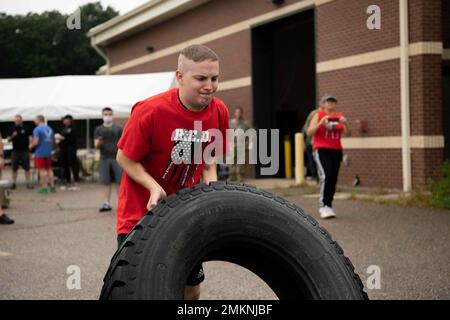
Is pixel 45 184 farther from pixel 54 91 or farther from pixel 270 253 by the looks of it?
pixel 270 253

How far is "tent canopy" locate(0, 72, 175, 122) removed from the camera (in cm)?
1683

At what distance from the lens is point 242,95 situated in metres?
18.1

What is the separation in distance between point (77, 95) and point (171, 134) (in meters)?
14.9

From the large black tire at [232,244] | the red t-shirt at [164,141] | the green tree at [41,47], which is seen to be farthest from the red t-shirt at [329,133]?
the green tree at [41,47]

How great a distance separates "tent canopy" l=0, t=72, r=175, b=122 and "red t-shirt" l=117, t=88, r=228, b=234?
13.6 metres

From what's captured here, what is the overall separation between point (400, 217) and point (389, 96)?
445cm

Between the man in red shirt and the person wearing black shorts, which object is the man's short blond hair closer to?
the man in red shirt

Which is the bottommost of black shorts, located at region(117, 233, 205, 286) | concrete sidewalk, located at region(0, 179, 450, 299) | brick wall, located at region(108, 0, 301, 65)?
concrete sidewalk, located at region(0, 179, 450, 299)

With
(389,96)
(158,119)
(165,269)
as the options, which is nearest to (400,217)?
(389,96)

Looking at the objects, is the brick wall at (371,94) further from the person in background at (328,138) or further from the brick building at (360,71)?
the person in background at (328,138)

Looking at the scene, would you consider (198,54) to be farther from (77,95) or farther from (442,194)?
(77,95)

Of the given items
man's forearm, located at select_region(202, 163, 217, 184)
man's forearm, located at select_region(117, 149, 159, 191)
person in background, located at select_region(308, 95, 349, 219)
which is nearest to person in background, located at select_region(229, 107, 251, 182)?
person in background, located at select_region(308, 95, 349, 219)

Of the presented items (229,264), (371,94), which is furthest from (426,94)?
(229,264)
